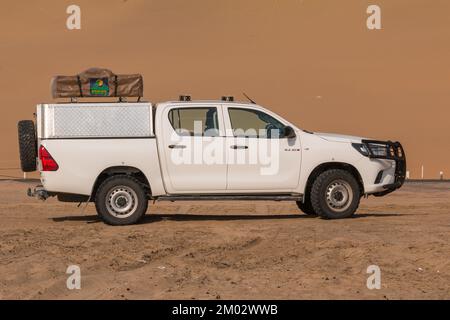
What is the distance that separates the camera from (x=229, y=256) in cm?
1073

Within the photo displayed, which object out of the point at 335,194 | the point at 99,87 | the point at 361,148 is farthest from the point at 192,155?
the point at 361,148

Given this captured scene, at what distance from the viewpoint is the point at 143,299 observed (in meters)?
8.41

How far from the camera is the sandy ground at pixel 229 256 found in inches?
348

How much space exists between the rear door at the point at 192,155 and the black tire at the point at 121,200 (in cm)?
49

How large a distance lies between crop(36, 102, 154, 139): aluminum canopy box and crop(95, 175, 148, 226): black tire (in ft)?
2.35

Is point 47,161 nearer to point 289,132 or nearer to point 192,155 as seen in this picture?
point 192,155

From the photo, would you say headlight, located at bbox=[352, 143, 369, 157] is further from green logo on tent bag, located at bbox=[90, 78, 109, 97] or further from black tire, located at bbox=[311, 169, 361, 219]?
green logo on tent bag, located at bbox=[90, 78, 109, 97]

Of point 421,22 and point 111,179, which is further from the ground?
point 421,22

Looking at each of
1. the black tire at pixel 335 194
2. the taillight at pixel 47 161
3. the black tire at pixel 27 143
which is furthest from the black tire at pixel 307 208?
the black tire at pixel 27 143

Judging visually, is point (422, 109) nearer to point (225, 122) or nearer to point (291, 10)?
point (291, 10)

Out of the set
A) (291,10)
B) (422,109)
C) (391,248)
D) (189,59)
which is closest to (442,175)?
(422,109)

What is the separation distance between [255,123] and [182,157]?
1.27 m

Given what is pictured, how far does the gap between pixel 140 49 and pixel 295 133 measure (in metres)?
37.4

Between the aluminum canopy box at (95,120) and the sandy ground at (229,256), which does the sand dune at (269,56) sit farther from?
the sandy ground at (229,256)
